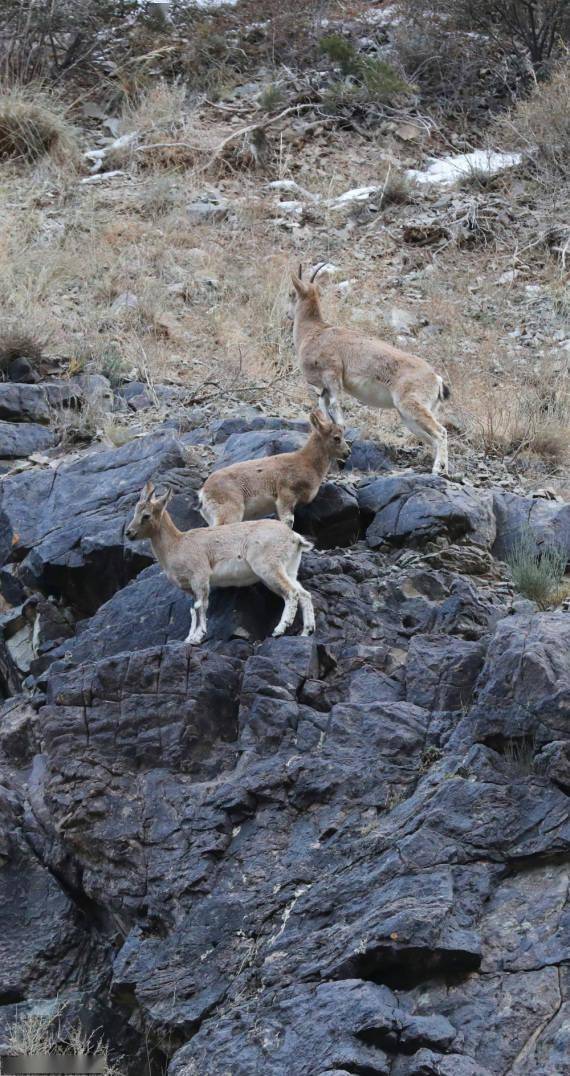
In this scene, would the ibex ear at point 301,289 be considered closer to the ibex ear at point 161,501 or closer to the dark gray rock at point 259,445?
the dark gray rock at point 259,445

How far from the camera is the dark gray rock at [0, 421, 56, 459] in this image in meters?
14.8

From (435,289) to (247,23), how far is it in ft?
36.2

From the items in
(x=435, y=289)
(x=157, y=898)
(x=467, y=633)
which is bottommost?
(x=435, y=289)

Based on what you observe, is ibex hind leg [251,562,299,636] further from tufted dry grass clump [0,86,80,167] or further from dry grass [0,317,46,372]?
tufted dry grass clump [0,86,80,167]

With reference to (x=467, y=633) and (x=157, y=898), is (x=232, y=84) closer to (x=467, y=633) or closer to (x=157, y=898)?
(x=467, y=633)

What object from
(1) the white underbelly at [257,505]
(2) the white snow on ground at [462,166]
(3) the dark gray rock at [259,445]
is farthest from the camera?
(2) the white snow on ground at [462,166]

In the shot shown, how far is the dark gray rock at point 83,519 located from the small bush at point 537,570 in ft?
9.92

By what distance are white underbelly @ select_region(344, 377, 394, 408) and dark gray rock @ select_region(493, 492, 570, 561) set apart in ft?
5.41

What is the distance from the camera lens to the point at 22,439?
49.0ft

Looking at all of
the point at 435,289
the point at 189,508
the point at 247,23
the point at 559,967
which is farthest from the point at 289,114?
the point at 559,967

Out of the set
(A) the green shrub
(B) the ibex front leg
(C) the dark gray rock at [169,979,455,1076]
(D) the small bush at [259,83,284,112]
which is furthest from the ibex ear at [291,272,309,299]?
(A) the green shrub

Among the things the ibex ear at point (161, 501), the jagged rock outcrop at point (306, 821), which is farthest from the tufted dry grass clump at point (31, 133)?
the ibex ear at point (161, 501)

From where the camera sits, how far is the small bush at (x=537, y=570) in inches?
449

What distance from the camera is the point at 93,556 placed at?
12.0 meters
